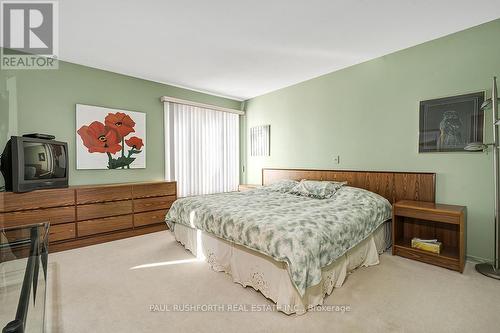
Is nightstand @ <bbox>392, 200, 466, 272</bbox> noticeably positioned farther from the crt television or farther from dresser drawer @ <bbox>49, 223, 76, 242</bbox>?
the crt television

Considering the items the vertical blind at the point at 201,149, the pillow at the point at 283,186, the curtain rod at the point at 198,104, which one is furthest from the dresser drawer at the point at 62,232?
the pillow at the point at 283,186

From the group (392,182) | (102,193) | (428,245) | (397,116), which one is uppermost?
(397,116)

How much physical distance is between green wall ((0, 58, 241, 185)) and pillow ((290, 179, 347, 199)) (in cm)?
262

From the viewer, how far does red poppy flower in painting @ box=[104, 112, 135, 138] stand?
12.6 ft

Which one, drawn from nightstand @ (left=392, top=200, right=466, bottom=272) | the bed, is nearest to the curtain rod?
the bed

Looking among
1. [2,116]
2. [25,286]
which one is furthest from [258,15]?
[2,116]

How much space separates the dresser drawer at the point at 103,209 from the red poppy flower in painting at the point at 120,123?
1.17 metres

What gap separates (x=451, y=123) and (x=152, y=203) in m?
4.33

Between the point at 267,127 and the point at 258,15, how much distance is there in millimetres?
2742

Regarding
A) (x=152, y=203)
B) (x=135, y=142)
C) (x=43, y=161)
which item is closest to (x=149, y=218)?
(x=152, y=203)

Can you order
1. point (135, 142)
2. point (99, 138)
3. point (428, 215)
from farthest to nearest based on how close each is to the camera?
point (135, 142) → point (99, 138) → point (428, 215)

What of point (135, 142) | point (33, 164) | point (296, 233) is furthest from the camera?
point (135, 142)

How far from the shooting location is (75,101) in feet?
11.6

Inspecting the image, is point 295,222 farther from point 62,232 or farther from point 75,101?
point 75,101
